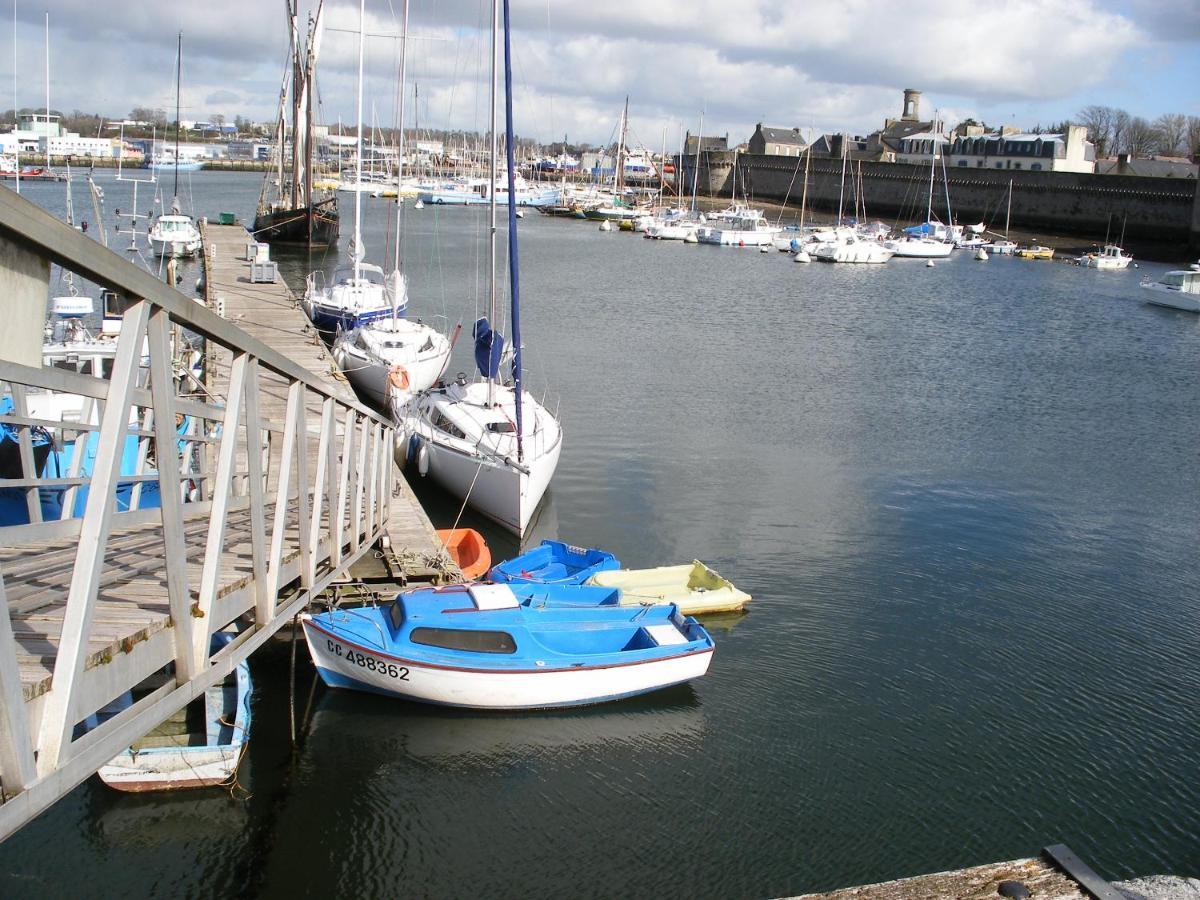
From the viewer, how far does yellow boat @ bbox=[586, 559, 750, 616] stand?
58.8 feet

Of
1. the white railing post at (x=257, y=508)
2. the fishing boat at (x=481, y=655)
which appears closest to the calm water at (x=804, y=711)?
the fishing boat at (x=481, y=655)

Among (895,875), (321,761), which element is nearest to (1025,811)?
(895,875)

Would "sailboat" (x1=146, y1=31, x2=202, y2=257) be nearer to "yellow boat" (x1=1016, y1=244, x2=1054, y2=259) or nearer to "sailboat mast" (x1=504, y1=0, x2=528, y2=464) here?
"sailboat mast" (x1=504, y1=0, x2=528, y2=464)

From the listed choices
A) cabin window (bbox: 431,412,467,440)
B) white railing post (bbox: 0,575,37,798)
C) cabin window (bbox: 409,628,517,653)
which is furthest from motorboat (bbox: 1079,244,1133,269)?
white railing post (bbox: 0,575,37,798)

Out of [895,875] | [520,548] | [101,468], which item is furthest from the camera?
[520,548]

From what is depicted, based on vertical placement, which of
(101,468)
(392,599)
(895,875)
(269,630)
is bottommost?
(895,875)

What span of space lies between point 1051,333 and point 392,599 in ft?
153

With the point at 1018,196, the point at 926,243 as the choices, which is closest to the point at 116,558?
the point at 926,243

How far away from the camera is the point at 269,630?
7.34m

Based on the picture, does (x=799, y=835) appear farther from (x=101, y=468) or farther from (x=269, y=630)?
(x=101, y=468)

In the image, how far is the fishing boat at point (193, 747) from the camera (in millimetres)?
12289

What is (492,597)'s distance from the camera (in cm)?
1493

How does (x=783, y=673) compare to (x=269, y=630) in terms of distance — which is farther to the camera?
(x=783, y=673)

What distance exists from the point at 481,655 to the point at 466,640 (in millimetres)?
288
